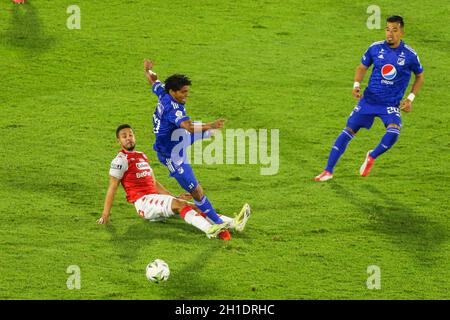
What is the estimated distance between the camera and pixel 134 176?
14602 millimetres

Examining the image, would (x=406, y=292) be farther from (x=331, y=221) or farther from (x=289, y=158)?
(x=289, y=158)

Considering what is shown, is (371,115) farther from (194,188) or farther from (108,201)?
(108,201)

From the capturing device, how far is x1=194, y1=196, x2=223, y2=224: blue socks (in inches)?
561

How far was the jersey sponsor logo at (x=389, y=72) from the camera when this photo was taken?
52.7ft

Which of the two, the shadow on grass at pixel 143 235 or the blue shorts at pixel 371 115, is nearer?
the shadow on grass at pixel 143 235

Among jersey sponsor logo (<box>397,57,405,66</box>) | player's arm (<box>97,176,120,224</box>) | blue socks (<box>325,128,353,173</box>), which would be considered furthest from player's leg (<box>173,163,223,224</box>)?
jersey sponsor logo (<box>397,57,405,66</box>)

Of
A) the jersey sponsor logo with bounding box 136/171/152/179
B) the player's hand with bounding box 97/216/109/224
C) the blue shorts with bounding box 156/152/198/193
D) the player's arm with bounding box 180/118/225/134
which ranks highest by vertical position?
the player's arm with bounding box 180/118/225/134

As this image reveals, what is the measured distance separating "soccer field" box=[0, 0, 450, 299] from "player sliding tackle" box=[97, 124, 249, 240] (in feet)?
0.75

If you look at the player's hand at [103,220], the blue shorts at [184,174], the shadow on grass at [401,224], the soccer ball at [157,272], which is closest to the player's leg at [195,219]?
the blue shorts at [184,174]

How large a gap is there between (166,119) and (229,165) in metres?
3.38

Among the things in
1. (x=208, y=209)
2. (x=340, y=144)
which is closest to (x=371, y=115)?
(x=340, y=144)

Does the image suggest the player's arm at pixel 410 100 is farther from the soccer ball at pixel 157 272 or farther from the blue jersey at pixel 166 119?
the soccer ball at pixel 157 272

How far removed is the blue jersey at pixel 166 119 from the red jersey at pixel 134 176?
36 centimetres

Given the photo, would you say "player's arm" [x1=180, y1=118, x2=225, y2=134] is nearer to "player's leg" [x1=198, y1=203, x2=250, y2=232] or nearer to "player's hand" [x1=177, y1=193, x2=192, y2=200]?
"player's leg" [x1=198, y1=203, x2=250, y2=232]
